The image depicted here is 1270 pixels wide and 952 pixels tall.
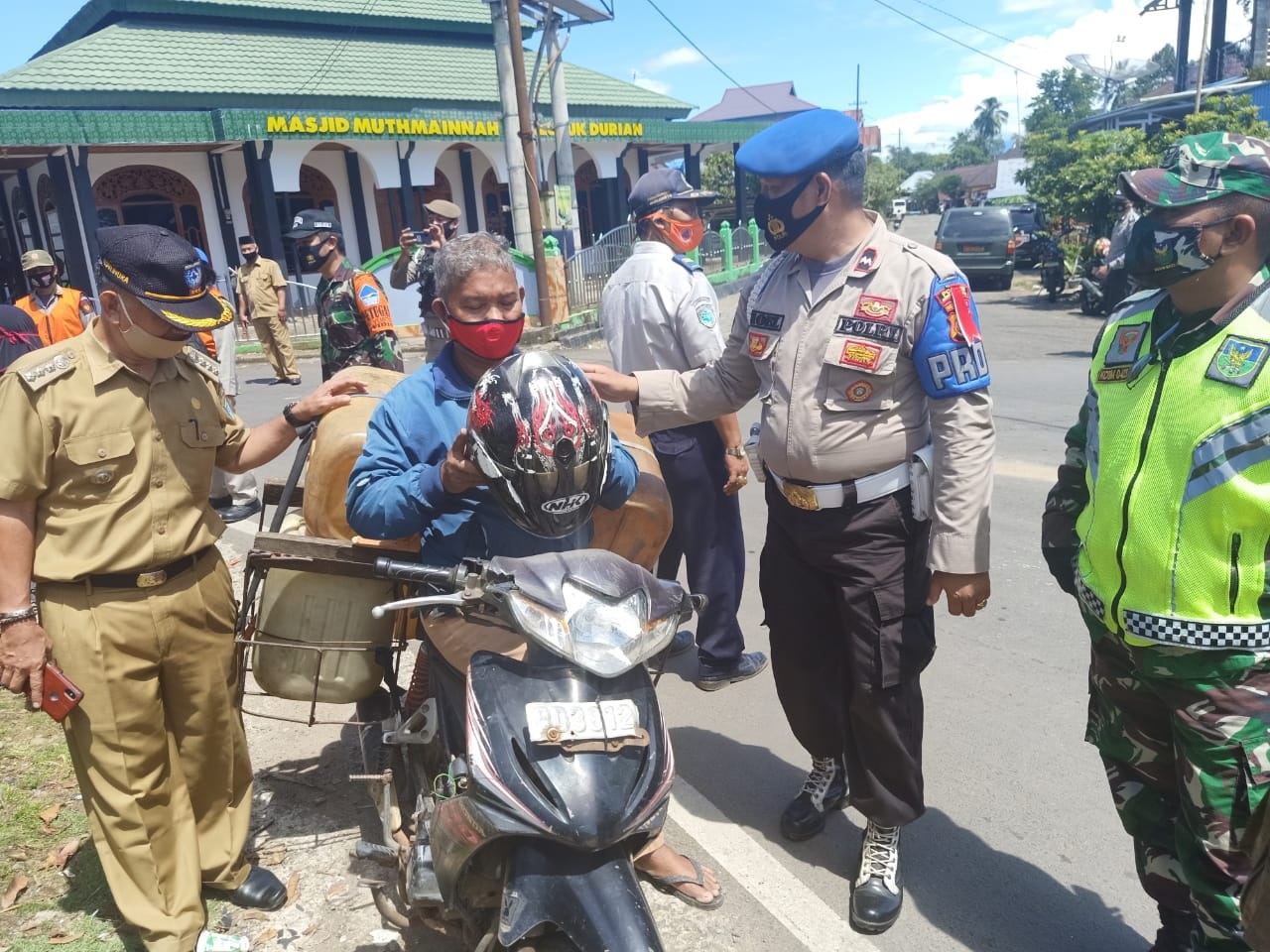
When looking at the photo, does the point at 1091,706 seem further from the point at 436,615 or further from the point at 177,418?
the point at 177,418

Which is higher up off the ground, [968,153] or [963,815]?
[968,153]

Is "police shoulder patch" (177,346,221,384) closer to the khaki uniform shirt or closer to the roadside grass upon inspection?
the roadside grass

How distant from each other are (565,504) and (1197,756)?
56.4 inches

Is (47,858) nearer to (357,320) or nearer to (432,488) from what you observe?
(432,488)

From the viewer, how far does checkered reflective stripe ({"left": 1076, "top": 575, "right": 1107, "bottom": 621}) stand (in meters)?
2.21

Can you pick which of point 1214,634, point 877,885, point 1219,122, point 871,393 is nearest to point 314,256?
point 871,393

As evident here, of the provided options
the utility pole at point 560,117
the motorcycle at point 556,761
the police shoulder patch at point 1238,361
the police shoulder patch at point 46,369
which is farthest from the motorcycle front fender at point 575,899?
the utility pole at point 560,117

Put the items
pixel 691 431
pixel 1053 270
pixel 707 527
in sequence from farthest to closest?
pixel 1053 270 < pixel 707 527 < pixel 691 431

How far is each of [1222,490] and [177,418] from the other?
8.27 feet

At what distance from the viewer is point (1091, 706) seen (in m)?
2.48

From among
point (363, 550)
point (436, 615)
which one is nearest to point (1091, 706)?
point (436, 615)

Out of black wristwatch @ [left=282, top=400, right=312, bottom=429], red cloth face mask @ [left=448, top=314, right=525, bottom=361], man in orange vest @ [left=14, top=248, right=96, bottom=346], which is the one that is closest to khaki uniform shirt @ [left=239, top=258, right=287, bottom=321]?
man in orange vest @ [left=14, top=248, right=96, bottom=346]

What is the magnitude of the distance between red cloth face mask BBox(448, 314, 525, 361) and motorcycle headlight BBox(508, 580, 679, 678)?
0.87 metres

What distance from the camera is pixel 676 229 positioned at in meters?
4.42
